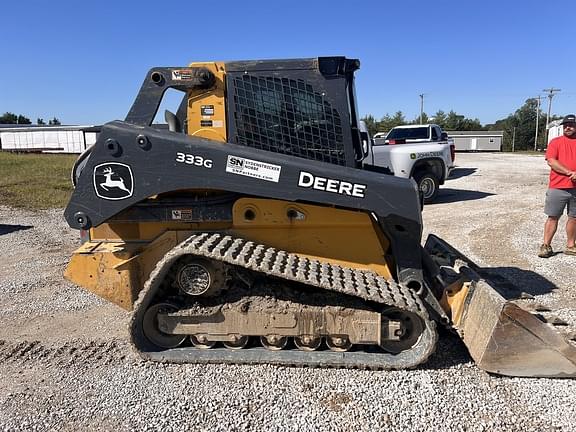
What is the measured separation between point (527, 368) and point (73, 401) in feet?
11.0

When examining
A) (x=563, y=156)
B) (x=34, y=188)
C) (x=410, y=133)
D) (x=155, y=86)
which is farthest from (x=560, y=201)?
(x=34, y=188)

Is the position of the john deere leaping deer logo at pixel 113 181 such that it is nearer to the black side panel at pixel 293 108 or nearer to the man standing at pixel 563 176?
the black side panel at pixel 293 108

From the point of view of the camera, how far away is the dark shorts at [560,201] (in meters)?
6.57

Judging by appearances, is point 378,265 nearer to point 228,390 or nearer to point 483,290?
point 483,290

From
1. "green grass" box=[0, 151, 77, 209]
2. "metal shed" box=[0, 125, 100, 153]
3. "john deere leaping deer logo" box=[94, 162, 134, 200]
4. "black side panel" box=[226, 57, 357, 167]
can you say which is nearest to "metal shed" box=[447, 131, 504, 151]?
"metal shed" box=[0, 125, 100, 153]

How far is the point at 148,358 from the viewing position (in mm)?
A: 3775

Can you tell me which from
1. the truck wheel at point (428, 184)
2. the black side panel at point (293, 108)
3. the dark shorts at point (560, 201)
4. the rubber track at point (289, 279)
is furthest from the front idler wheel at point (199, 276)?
the truck wheel at point (428, 184)

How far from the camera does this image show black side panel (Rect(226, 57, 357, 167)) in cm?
382

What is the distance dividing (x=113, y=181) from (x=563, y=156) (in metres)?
5.94

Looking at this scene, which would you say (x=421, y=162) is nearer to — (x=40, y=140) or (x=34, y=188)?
(x=34, y=188)

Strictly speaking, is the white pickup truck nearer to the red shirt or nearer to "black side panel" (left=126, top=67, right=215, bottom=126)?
the red shirt

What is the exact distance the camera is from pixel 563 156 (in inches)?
255

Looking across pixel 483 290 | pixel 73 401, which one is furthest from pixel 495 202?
pixel 73 401

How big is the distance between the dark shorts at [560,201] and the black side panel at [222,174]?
407cm
